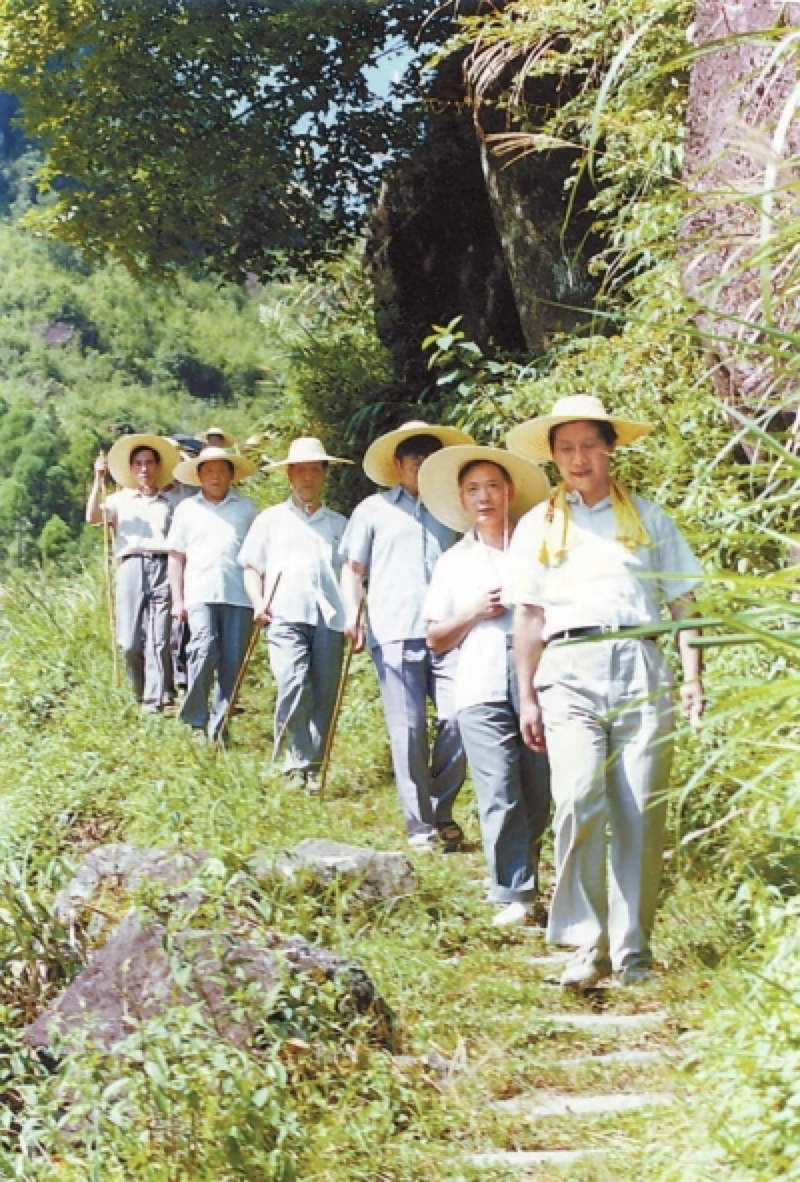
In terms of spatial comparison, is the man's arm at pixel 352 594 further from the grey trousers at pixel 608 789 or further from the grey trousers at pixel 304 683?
the grey trousers at pixel 608 789

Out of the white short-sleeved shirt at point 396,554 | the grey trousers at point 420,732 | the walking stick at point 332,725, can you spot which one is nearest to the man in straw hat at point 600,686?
the grey trousers at point 420,732

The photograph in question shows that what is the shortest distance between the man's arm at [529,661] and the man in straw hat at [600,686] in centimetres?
6

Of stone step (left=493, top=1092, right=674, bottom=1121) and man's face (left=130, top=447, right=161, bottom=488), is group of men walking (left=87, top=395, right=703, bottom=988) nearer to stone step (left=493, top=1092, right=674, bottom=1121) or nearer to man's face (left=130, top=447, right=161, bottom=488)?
man's face (left=130, top=447, right=161, bottom=488)

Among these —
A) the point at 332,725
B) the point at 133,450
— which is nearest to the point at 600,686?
the point at 332,725

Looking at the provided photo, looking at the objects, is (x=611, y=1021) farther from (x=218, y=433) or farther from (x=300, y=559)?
(x=218, y=433)

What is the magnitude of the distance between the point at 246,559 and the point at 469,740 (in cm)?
291

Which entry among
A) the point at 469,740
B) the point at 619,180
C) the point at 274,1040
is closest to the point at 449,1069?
the point at 274,1040

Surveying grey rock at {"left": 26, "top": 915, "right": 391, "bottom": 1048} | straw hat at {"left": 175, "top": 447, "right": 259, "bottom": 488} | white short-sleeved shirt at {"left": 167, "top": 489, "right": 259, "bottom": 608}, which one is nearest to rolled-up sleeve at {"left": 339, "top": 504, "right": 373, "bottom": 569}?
white short-sleeved shirt at {"left": 167, "top": 489, "right": 259, "bottom": 608}

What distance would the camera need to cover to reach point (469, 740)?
625 cm

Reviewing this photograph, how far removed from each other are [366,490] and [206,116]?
3.35 m

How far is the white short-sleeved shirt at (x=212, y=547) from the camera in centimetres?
952

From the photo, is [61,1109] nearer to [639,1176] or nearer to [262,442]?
[639,1176]

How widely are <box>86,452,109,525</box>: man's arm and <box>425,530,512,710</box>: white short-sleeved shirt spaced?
513cm

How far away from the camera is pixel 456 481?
6.91 m
